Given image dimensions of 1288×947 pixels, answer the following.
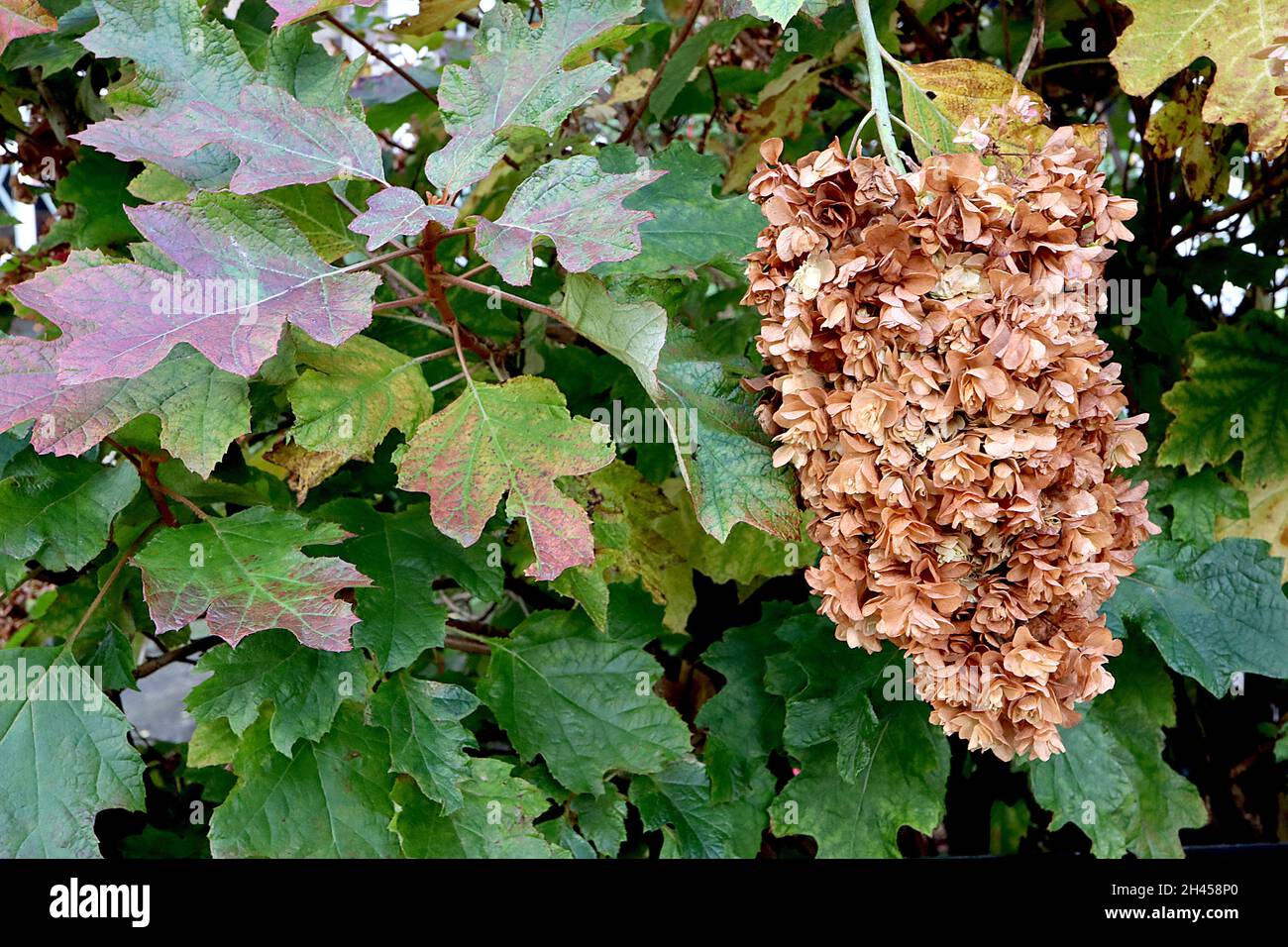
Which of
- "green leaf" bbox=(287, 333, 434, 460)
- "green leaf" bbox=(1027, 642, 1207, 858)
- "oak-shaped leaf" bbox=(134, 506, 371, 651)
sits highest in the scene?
"green leaf" bbox=(287, 333, 434, 460)

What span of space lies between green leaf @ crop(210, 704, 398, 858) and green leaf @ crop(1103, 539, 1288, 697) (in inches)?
27.5

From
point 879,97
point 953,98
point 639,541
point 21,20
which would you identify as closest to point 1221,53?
point 953,98

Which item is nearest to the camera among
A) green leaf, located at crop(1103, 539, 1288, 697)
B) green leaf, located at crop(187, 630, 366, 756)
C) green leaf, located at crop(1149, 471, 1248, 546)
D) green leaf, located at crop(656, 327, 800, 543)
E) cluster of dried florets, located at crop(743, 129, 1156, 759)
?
cluster of dried florets, located at crop(743, 129, 1156, 759)

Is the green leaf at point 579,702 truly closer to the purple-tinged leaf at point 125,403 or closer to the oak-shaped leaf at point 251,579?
the oak-shaped leaf at point 251,579

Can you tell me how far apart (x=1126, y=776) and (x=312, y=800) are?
0.77 meters

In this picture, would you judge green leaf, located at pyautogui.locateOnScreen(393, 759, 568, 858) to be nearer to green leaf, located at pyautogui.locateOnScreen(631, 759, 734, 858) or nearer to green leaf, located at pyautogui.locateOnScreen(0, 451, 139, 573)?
green leaf, located at pyautogui.locateOnScreen(631, 759, 734, 858)

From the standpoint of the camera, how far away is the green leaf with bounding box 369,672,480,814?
95 centimetres

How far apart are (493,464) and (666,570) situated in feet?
1.07

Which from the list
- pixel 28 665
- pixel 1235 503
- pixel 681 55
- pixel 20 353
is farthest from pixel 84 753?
pixel 1235 503

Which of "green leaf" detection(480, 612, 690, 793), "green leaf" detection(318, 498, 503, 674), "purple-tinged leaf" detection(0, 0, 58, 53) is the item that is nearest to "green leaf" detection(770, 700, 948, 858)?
"green leaf" detection(480, 612, 690, 793)

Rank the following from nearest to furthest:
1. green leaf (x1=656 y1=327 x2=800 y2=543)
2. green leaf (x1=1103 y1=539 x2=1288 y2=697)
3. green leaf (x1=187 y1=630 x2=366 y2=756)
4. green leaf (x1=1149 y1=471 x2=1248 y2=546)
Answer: green leaf (x1=656 y1=327 x2=800 y2=543), green leaf (x1=187 y1=630 x2=366 y2=756), green leaf (x1=1103 y1=539 x2=1288 y2=697), green leaf (x1=1149 y1=471 x2=1248 y2=546)

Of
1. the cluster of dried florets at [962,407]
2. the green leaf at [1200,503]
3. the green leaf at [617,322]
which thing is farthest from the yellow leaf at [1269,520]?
the green leaf at [617,322]

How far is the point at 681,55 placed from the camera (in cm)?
116

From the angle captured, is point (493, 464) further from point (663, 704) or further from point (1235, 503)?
point (1235, 503)
